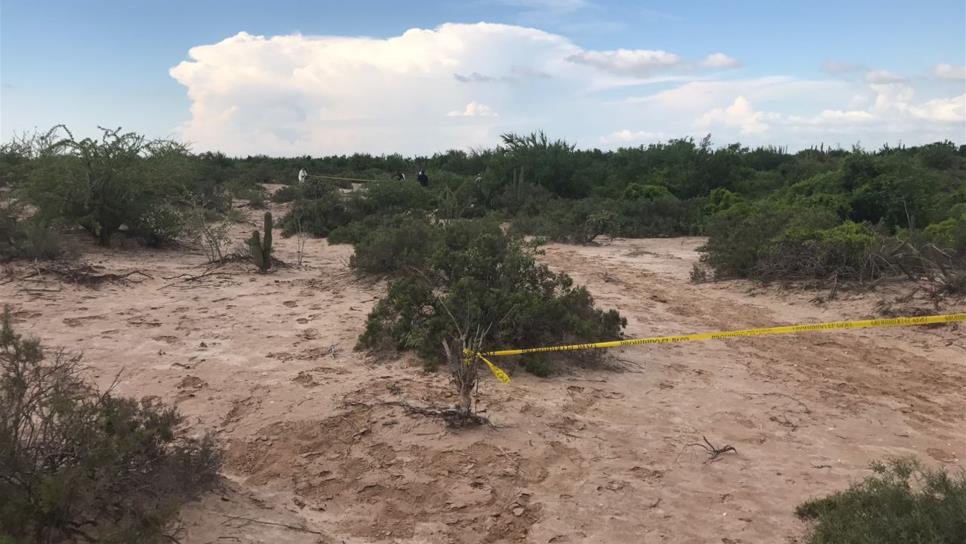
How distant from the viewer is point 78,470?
113 inches

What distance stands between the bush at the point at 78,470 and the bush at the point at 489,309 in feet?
9.23

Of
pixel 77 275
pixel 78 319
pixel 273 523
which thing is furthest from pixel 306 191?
pixel 273 523

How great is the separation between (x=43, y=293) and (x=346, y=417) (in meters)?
5.81

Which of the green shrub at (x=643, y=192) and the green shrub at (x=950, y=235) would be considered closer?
the green shrub at (x=950, y=235)

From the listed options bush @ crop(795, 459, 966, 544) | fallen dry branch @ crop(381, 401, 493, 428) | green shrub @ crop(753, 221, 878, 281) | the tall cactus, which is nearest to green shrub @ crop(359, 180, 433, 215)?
the tall cactus

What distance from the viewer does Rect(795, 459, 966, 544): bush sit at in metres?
2.89

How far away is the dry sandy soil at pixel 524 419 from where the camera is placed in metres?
3.77

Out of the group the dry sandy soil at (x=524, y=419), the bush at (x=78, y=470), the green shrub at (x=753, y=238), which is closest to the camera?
the bush at (x=78, y=470)

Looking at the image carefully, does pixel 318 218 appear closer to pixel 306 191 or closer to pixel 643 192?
pixel 306 191

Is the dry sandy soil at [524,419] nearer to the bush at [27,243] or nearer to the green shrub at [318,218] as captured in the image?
the bush at [27,243]

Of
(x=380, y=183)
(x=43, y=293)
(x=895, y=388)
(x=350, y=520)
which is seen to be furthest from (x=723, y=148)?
(x=350, y=520)

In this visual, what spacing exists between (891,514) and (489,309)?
12.6ft

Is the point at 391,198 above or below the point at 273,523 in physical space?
above

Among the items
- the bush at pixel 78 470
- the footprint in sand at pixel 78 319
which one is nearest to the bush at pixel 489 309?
the bush at pixel 78 470
